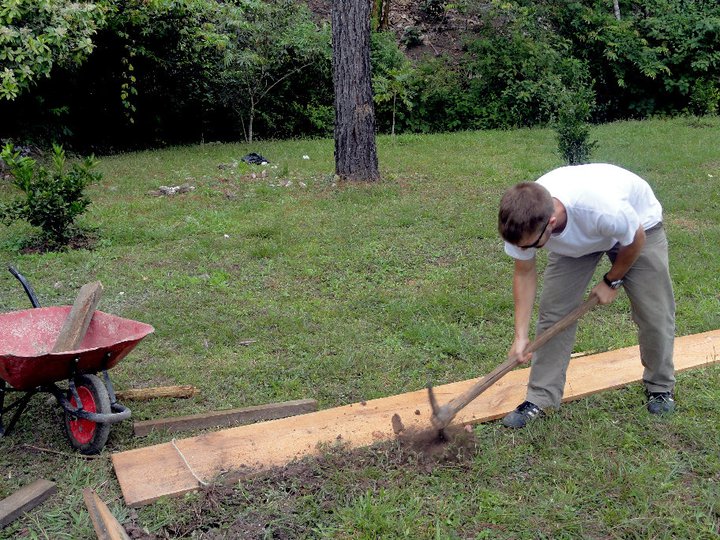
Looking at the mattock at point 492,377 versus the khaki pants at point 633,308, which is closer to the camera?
the mattock at point 492,377

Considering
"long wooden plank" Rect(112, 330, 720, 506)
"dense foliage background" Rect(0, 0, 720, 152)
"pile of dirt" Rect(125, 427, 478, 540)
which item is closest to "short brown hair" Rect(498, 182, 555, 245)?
"pile of dirt" Rect(125, 427, 478, 540)

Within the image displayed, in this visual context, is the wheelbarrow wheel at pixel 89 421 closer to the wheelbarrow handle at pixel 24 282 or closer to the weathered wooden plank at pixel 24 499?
the weathered wooden plank at pixel 24 499

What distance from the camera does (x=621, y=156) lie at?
10547mm

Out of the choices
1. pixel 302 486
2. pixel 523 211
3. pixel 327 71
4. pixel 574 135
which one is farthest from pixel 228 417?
pixel 327 71

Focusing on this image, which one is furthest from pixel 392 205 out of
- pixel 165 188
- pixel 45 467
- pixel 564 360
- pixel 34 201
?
pixel 45 467

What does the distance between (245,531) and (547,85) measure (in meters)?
13.0

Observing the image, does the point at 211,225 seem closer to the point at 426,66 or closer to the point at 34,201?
the point at 34,201

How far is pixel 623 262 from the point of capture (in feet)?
10.8

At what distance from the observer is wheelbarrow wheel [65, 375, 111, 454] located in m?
3.48

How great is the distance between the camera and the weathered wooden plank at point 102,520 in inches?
110

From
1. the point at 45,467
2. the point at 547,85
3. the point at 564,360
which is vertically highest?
the point at 547,85

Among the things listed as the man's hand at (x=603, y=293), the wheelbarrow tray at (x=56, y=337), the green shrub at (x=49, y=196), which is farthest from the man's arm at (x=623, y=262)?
the green shrub at (x=49, y=196)

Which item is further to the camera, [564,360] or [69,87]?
[69,87]

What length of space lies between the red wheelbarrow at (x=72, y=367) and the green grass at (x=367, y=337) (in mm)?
178
